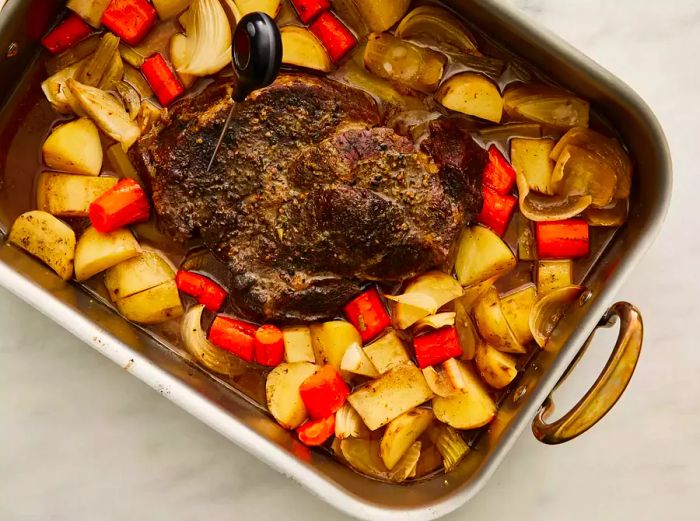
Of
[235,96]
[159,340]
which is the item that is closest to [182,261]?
[159,340]

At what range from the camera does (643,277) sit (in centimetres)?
268

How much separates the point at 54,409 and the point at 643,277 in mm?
2122

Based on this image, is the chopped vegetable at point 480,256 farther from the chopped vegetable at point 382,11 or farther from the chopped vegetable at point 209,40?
the chopped vegetable at point 209,40

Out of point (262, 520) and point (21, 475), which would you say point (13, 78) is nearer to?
point (21, 475)

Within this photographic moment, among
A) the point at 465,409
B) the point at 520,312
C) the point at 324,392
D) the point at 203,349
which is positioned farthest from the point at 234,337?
the point at 520,312

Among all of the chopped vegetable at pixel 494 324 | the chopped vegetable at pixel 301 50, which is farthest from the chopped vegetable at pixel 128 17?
the chopped vegetable at pixel 494 324

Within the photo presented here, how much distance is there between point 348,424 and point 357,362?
0.21 metres

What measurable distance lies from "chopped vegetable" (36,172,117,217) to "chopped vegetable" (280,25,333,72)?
0.73 m

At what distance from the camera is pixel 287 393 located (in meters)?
2.56

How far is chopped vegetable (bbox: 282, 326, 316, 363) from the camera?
259 cm

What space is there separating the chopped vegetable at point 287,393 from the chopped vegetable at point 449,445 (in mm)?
461

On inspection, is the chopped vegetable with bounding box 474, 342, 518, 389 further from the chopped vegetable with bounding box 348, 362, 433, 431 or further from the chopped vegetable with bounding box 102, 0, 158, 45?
the chopped vegetable with bounding box 102, 0, 158, 45

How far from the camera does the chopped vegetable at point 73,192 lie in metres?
2.57

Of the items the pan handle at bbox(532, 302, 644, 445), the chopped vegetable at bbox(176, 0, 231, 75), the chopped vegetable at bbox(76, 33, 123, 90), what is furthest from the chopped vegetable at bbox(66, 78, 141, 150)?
the pan handle at bbox(532, 302, 644, 445)
